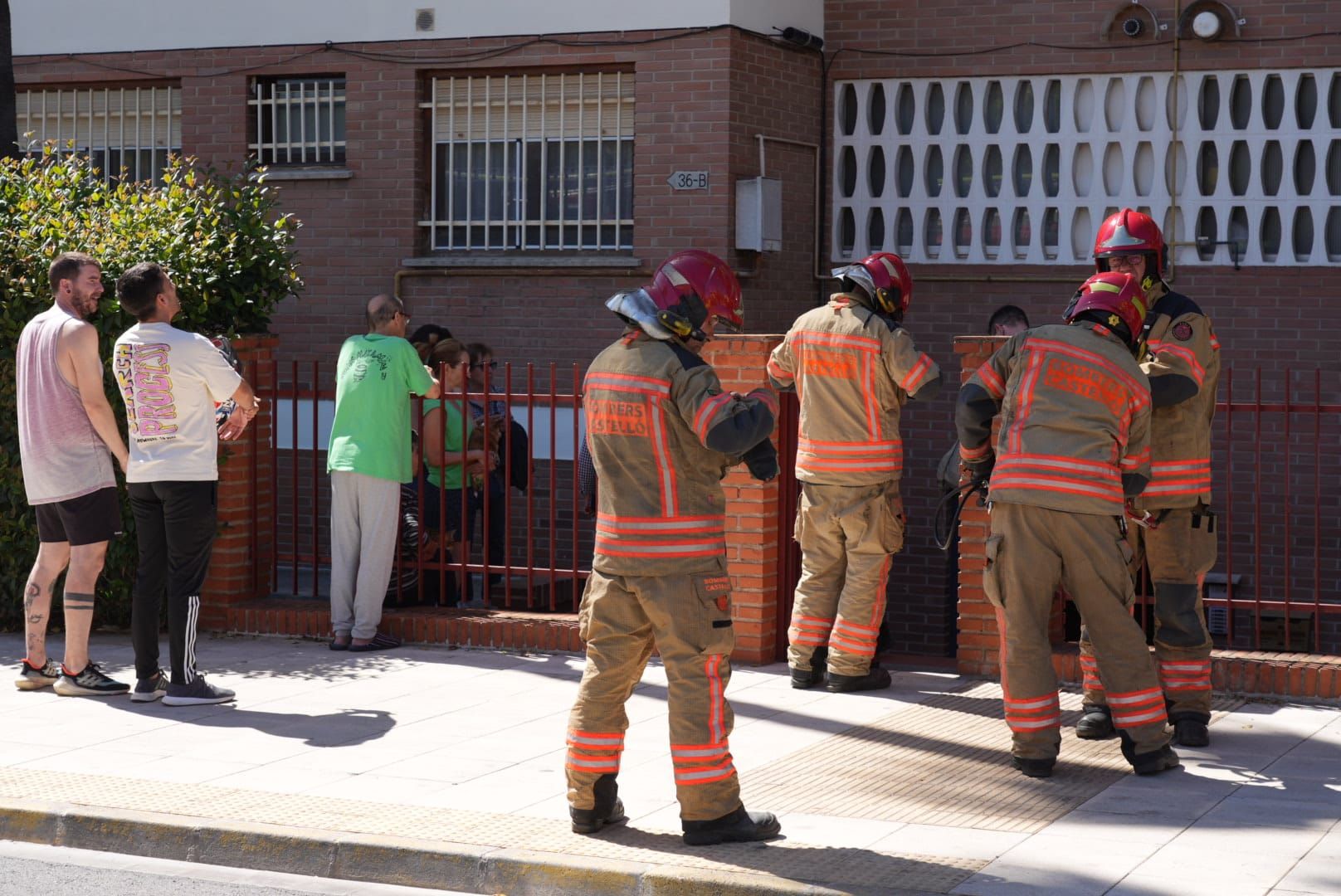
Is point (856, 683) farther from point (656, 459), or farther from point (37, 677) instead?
point (37, 677)

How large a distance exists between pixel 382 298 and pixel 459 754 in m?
3.04

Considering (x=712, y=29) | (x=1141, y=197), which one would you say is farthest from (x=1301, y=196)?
(x=712, y=29)

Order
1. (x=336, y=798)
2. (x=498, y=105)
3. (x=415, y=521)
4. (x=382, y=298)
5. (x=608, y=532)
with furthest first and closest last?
(x=498, y=105) → (x=415, y=521) → (x=382, y=298) → (x=336, y=798) → (x=608, y=532)

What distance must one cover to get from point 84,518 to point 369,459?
1556 mm

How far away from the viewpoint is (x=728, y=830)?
5.84m

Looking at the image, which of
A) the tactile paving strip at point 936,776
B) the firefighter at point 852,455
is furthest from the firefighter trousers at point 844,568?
the tactile paving strip at point 936,776

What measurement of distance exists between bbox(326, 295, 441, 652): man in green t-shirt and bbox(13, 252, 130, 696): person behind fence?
→ 133cm

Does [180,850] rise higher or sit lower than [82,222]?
lower

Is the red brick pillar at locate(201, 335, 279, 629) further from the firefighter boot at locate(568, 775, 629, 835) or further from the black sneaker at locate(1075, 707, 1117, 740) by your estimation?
the black sneaker at locate(1075, 707, 1117, 740)

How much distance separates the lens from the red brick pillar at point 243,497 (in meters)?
10.2

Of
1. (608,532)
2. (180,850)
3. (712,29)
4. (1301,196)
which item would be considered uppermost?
(712,29)

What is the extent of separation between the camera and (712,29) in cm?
1223

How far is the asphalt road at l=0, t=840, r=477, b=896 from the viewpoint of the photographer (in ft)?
18.9

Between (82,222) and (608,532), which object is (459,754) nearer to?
(608,532)
